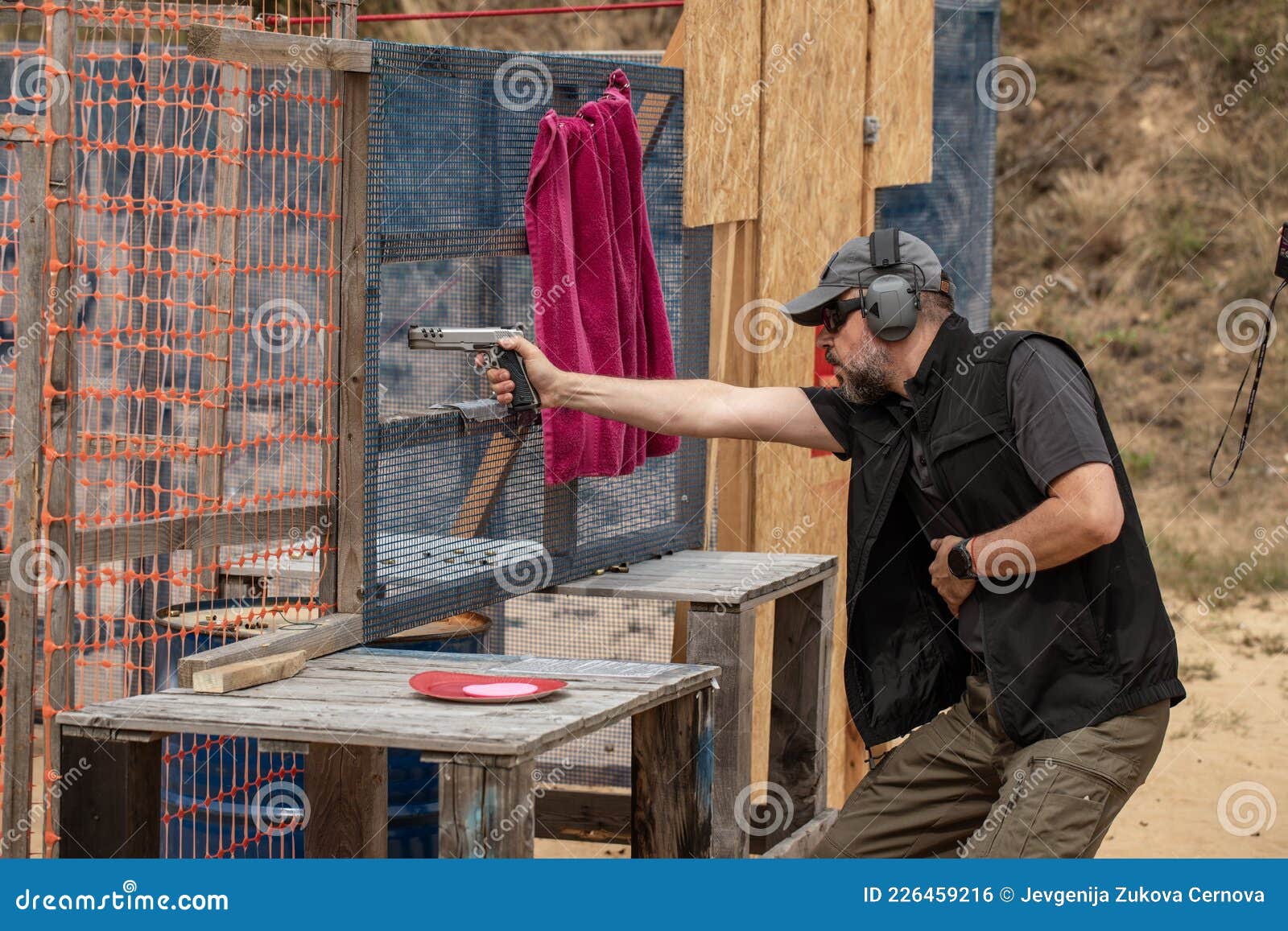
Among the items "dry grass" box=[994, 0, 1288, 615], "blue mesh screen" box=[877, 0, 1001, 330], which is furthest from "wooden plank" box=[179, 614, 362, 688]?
"dry grass" box=[994, 0, 1288, 615]

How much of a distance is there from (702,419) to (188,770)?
6.82 ft

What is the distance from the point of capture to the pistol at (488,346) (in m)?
4.25

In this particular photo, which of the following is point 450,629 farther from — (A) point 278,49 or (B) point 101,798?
(A) point 278,49

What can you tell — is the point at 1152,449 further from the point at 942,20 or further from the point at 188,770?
the point at 188,770

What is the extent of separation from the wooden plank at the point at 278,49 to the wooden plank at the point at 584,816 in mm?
3398

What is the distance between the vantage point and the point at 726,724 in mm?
4871

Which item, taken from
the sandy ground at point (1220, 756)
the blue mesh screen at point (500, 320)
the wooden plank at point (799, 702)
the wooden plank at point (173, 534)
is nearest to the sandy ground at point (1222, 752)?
the sandy ground at point (1220, 756)

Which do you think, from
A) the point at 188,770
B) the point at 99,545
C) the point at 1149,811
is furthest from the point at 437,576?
the point at 1149,811

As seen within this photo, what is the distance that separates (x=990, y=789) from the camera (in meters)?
4.31

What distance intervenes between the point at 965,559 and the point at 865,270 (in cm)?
81

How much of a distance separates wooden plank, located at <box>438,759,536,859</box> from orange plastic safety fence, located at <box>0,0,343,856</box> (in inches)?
40.2

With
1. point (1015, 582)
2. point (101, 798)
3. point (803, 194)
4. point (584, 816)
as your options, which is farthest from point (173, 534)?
point (803, 194)

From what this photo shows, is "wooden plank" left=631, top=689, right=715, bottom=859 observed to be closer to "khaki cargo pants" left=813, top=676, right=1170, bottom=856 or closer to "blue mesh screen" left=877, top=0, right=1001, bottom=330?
"khaki cargo pants" left=813, top=676, right=1170, bottom=856

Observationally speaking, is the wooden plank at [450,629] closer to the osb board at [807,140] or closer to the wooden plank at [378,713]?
the wooden plank at [378,713]
